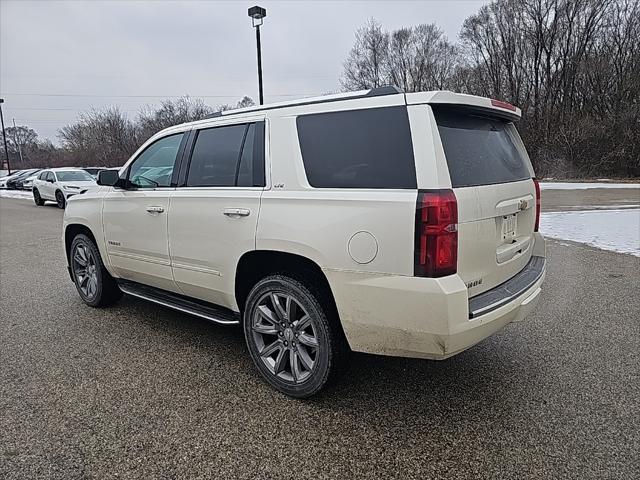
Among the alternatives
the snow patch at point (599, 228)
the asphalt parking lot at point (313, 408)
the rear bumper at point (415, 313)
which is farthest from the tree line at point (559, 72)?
the rear bumper at point (415, 313)

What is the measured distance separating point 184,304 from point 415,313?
6.98ft

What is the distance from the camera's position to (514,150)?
3.30 metres

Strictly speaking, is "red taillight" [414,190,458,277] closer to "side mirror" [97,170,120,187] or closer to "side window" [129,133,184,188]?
"side window" [129,133,184,188]

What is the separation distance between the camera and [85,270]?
507 cm

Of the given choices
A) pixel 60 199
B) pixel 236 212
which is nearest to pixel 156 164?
pixel 236 212

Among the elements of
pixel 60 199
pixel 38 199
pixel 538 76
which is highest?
pixel 538 76

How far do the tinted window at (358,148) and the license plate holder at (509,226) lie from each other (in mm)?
797

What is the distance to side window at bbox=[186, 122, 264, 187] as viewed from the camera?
323cm

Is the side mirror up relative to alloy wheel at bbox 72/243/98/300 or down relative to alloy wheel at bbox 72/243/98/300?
up

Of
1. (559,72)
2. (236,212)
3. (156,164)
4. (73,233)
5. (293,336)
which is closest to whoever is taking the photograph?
(293,336)

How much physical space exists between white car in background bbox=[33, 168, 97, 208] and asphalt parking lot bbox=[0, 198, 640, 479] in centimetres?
1400

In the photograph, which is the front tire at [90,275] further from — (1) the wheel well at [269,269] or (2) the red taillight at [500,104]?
(2) the red taillight at [500,104]

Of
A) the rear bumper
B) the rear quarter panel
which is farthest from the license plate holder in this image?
the rear quarter panel

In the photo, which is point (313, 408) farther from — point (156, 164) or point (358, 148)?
point (156, 164)
